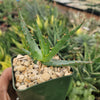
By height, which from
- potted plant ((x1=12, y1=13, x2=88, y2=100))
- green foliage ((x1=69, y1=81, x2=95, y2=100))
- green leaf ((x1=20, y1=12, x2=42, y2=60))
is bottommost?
green foliage ((x1=69, y1=81, x2=95, y2=100))

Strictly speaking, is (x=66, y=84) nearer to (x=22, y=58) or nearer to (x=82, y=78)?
(x=22, y=58)

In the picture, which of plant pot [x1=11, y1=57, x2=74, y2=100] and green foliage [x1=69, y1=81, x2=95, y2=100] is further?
green foliage [x1=69, y1=81, x2=95, y2=100]

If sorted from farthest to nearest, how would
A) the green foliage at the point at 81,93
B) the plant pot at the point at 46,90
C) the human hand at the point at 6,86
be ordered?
the green foliage at the point at 81,93, the human hand at the point at 6,86, the plant pot at the point at 46,90

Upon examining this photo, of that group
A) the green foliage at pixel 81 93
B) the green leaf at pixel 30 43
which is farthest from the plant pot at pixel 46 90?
the green foliage at pixel 81 93

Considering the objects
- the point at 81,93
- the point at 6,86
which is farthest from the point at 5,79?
the point at 81,93

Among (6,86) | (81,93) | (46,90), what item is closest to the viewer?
(46,90)

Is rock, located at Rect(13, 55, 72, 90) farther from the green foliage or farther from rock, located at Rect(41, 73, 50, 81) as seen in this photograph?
the green foliage

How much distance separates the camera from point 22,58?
49 centimetres

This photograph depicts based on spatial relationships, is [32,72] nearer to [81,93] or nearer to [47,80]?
[47,80]

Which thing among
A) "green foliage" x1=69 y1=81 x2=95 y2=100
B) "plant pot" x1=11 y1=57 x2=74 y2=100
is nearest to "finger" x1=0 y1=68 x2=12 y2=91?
"plant pot" x1=11 y1=57 x2=74 y2=100

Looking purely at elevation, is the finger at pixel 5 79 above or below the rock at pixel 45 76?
below

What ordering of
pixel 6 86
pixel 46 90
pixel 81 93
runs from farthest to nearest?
pixel 81 93, pixel 6 86, pixel 46 90

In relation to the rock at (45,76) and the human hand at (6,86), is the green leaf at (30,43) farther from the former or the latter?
the human hand at (6,86)

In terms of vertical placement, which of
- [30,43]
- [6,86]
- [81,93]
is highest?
[30,43]
